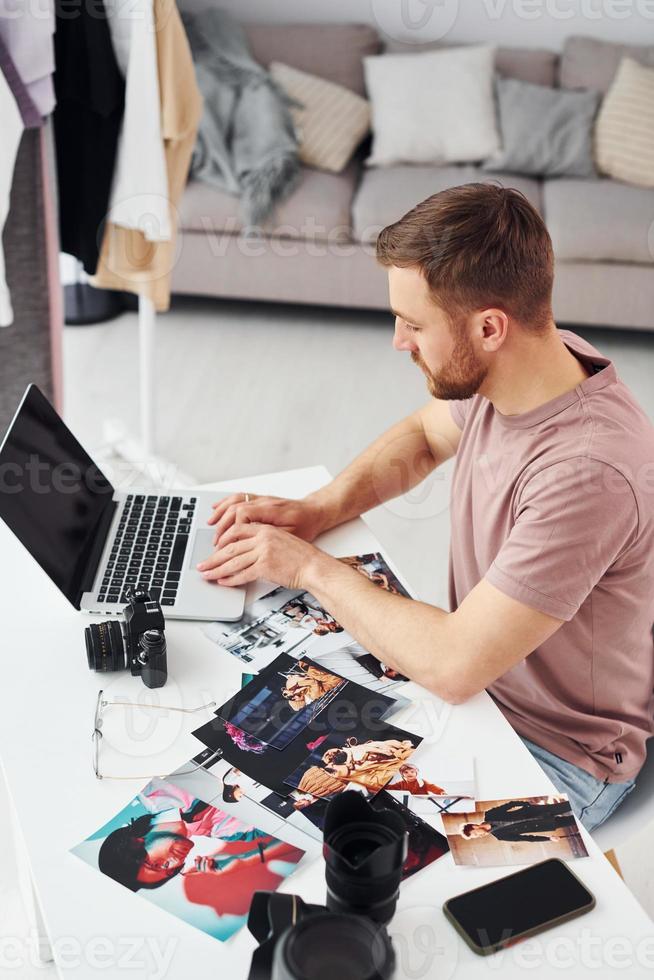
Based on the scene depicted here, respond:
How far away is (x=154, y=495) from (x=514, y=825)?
80 centimetres

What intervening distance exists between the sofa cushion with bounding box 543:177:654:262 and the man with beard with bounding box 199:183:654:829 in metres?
2.32

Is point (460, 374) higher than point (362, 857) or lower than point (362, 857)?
higher

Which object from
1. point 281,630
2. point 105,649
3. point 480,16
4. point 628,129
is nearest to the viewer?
point 105,649

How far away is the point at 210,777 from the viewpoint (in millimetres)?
1120

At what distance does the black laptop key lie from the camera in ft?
4.75

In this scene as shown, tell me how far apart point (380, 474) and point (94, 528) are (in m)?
0.48

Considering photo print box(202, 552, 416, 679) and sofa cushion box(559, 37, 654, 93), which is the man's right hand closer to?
photo print box(202, 552, 416, 679)

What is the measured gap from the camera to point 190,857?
3.39 ft

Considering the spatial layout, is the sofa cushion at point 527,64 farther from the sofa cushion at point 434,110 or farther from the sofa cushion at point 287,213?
the sofa cushion at point 287,213

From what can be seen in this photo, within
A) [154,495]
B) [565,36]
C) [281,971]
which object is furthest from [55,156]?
[565,36]

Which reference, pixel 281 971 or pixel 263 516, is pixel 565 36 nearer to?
pixel 263 516

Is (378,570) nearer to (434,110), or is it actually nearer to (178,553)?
(178,553)

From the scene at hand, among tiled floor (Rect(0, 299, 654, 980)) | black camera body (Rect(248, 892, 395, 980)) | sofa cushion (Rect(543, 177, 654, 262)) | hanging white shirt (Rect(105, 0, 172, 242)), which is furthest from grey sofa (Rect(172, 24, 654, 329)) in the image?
black camera body (Rect(248, 892, 395, 980))

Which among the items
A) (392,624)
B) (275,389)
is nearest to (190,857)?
(392,624)
